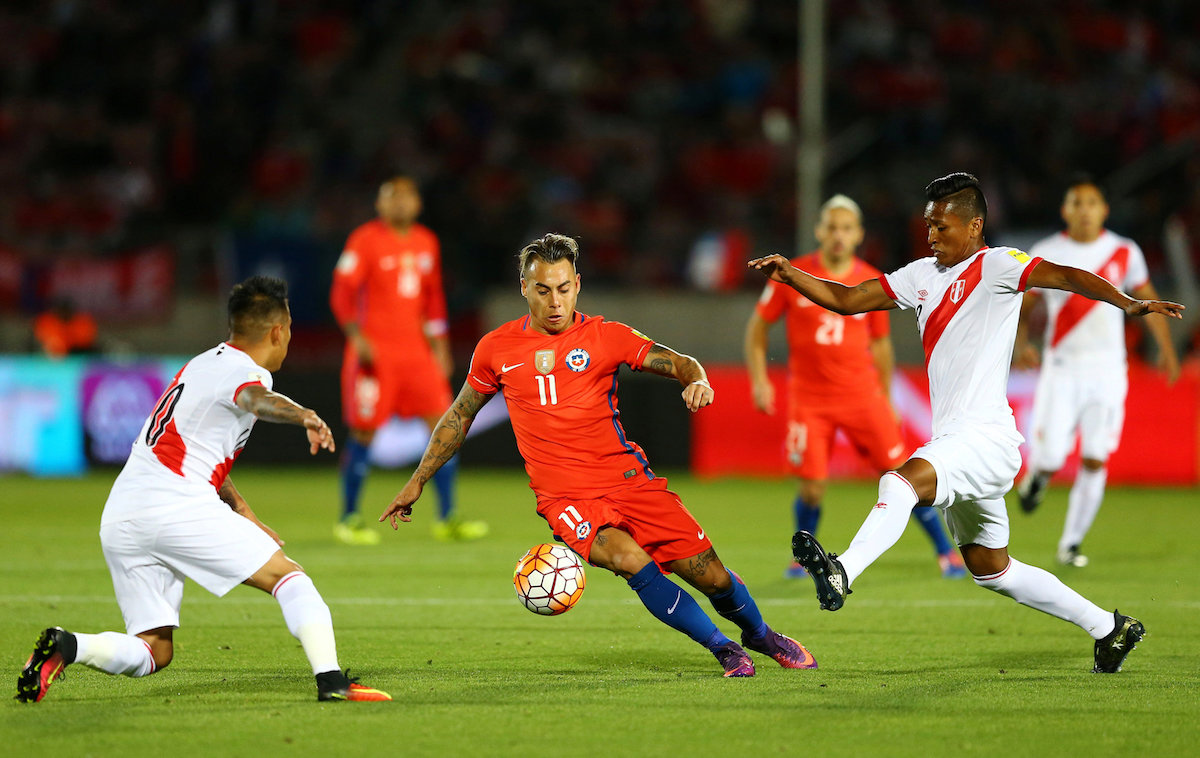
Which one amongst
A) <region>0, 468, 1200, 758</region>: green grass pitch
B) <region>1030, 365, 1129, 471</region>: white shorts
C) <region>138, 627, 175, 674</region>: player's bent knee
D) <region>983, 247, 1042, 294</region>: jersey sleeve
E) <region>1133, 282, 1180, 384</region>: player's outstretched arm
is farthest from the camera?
<region>1030, 365, 1129, 471</region>: white shorts

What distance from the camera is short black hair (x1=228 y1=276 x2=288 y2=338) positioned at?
18.0 feet

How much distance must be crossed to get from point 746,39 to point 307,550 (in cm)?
1520

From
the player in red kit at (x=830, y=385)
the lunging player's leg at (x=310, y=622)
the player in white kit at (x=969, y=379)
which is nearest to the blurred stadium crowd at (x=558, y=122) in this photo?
the player in red kit at (x=830, y=385)

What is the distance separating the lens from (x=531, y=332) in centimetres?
613

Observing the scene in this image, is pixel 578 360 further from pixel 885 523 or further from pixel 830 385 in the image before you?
pixel 830 385

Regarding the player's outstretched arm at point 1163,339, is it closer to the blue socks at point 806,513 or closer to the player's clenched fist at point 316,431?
the blue socks at point 806,513

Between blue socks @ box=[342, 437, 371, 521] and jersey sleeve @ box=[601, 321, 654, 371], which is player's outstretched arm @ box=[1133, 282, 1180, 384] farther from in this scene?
blue socks @ box=[342, 437, 371, 521]

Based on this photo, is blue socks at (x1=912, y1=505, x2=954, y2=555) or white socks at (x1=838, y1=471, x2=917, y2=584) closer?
white socks at (x1=838, y1=471, x2=917, y2=584)

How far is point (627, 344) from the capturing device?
19.7ft

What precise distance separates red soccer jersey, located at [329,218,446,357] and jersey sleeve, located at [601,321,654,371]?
5.67 metres

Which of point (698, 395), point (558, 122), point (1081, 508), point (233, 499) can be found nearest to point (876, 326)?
point (1081, 508)

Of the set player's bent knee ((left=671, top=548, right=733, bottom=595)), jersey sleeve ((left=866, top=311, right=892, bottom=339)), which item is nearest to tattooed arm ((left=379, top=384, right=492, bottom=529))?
player's bent knee ((left=671, top=548, right=733, bottom=595))

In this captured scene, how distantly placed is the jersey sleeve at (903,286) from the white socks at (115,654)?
3249 millimetres

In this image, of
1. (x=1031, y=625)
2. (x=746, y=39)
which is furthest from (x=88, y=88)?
(x=1031, y=625)
